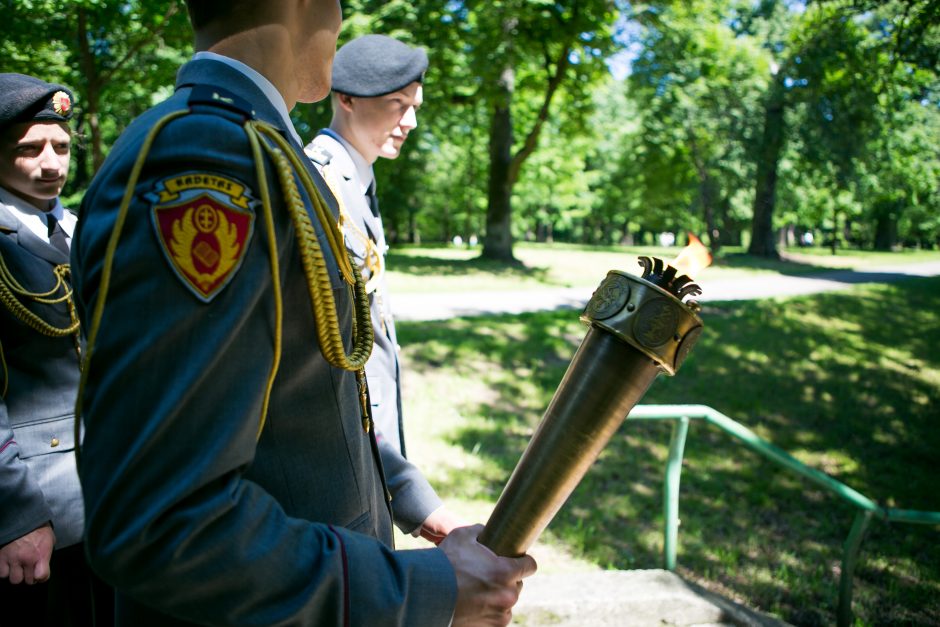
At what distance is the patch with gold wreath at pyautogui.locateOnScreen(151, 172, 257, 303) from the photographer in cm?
95

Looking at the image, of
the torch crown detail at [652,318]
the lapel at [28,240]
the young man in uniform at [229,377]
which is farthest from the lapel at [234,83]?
the lapel at [28,240]

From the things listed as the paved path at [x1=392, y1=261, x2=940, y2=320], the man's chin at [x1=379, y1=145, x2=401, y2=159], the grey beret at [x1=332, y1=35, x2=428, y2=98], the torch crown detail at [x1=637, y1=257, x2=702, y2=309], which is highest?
the grey beret at [x1=332, y1=35, x2=428, y2=98]

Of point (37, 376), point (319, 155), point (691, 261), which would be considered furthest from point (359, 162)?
point (691, 261)

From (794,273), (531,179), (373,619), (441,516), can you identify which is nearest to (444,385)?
(441,516)

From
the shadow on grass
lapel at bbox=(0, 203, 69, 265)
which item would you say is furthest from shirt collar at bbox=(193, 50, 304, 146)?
the shadow on grass

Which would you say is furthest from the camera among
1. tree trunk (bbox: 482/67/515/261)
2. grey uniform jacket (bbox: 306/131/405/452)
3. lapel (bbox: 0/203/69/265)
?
tree trunk (bbox: 482/67/515/261)

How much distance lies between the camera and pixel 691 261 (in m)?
1.44

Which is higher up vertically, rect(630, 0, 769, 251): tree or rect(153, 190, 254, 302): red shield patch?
rect(630, 0, 769, 251): tree

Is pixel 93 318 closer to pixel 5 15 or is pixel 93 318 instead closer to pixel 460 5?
pixel 5 15

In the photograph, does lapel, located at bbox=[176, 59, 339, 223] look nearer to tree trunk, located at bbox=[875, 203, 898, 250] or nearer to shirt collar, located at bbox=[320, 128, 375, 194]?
shirt collar, located at bbox=[320, 128, 375, 194]

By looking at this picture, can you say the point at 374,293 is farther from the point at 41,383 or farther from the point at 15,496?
the point at 15,496

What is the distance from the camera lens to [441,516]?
1877mm

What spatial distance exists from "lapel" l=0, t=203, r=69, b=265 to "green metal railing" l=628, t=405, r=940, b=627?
2.77 m

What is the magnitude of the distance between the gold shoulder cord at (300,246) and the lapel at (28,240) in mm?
1478
